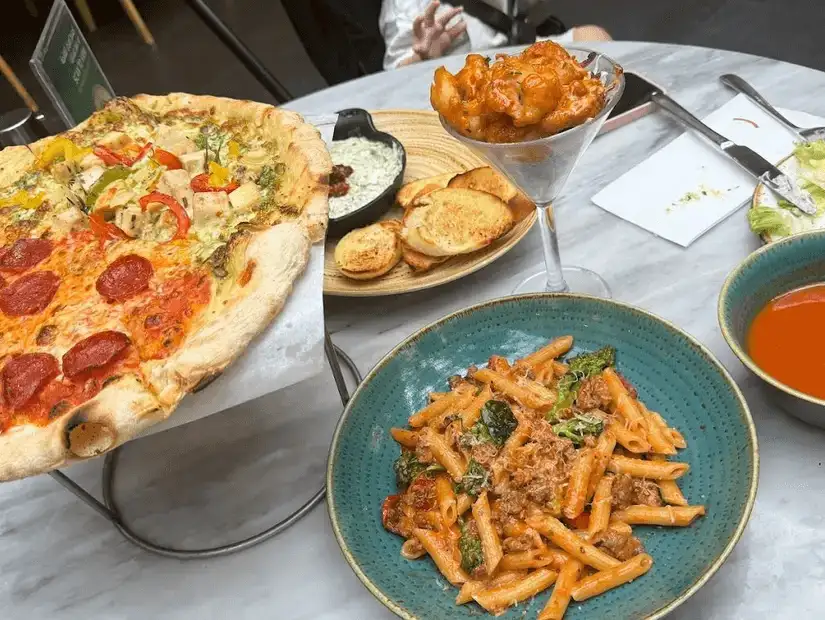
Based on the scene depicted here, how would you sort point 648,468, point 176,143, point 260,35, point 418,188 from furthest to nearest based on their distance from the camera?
point 260,35 < point 418,188 < point 176,143 < point 648,468

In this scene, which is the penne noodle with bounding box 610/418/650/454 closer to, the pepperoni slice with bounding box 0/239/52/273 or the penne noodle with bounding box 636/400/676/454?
the penne noodle with bounding box 636/400/676/454

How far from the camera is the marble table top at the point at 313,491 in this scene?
115 cm

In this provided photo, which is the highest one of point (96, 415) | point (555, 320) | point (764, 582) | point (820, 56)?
point (96, 415)

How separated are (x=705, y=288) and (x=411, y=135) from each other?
990mm

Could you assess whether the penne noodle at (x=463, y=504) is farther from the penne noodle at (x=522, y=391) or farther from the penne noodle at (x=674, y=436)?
the penne noodle at (x=674, y=436)

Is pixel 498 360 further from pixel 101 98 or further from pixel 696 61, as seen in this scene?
pixel 101 98

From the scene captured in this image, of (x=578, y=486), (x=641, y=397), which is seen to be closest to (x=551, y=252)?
(x=641, y=397)

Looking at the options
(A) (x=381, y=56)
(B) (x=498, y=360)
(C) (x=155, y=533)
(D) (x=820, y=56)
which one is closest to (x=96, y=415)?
(C) (x=155, y=533)

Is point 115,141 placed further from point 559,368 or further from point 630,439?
point 630,439

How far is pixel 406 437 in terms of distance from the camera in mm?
1295

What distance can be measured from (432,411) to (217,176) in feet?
2.43

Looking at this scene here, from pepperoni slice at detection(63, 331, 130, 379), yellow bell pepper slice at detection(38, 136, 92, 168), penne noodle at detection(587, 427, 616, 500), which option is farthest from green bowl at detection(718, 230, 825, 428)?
yellow bell pepper slice at detection(38, 136, 92, 168)

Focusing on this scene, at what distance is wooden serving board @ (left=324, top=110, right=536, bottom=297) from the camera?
1.63m

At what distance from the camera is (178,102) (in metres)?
1.97
